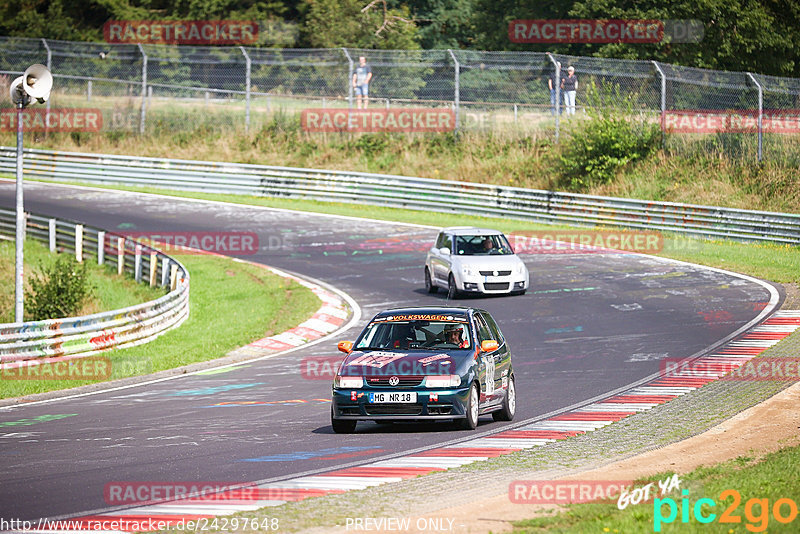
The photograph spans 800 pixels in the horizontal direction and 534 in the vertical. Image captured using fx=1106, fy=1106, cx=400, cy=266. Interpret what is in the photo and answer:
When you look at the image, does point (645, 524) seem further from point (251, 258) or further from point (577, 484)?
point (251, 258)

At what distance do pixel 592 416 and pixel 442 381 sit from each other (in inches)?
88.0

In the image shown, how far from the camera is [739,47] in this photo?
4534 centimetres

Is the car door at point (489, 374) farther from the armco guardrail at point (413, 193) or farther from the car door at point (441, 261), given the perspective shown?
the armco guardrail at point (413, 193)

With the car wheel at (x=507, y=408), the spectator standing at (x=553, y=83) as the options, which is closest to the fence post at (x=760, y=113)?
the spectator standing at (x=553, y=83)

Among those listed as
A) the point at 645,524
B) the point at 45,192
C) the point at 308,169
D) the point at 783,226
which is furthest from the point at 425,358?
the point at 45,192

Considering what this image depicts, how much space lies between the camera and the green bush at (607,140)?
36.6 metres

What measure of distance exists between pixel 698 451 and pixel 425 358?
307cm

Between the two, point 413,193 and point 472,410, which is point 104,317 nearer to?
point 472,410

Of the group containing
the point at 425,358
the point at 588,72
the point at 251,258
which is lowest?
the point at 251,258

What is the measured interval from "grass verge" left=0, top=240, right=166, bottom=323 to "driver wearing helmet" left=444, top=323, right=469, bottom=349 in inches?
519

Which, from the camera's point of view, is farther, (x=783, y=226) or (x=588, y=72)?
(x=588, y=72)

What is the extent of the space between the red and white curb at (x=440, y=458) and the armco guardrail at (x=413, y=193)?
45.9 ft

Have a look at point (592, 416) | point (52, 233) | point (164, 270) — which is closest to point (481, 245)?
point (164, 270)

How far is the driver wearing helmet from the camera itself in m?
12.6
